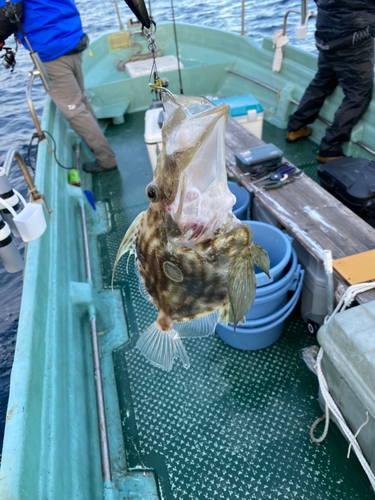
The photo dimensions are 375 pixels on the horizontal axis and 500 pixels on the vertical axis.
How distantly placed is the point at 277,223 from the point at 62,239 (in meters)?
2.11

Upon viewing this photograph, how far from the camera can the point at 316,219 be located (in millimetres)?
3018

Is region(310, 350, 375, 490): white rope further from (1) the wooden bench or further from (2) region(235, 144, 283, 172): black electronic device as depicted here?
(2) region(235, 144, 283, 172): black electronic device

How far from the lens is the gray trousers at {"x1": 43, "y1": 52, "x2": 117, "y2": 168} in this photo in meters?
4.73

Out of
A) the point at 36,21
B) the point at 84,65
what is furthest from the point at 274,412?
the point at 84,65

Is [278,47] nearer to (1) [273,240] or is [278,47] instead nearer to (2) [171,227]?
(1) [273,240]

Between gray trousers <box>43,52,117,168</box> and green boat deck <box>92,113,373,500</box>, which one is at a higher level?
gray trousers <box>43,52,117,168</box>

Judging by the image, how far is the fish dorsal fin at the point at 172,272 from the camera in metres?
1.69

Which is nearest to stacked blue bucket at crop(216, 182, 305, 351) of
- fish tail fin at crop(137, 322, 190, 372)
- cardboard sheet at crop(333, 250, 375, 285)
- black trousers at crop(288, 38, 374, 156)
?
cardboard sheet at crop(333, 250, 375, 285)

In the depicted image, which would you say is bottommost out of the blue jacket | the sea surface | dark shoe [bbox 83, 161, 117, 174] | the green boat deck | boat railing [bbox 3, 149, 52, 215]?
the sea surface

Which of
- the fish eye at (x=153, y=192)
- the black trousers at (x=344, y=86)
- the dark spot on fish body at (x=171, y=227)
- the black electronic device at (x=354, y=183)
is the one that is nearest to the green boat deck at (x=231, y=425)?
the black electronic device at (x=354, y=183)

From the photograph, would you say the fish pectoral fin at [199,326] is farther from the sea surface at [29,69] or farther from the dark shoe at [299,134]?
the dark shoe at [299,134]

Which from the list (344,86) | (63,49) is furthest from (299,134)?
(63,49)

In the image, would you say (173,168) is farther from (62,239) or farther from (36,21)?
(36,21)

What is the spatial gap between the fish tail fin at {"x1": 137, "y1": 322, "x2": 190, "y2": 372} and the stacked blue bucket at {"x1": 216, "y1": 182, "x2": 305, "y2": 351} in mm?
736
